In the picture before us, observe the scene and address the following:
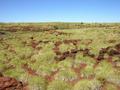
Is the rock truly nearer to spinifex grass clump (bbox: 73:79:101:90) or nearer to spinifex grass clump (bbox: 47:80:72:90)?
spinifex grass clump (bbox: 47:80:72:90)

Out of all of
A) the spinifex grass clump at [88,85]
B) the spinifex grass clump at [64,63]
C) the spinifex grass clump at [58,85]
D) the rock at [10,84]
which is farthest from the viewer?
the spinifex grass clump at [64,63]

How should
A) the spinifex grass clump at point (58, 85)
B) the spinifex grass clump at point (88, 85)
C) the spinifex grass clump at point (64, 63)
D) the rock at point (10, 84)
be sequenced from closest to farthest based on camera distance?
the spinifex grass clump at point (88, 85) → the rock at point (10, 84) → the spinifex grass clump at point (58, 85) → the spinifex grass clump at point (64, 63)

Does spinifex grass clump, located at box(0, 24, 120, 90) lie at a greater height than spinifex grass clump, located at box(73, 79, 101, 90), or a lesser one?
greater

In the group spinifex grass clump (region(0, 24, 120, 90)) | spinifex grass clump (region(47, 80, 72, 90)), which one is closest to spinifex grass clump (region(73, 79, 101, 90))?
spinifex grass clump (region(0, 24, 120, 90))

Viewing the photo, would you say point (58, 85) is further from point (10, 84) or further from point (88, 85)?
point (10, 84)

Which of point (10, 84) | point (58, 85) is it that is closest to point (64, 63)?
point (58, 85)

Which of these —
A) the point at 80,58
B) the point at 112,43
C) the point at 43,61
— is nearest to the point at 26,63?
the point at 43,61

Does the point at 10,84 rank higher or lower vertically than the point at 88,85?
higher

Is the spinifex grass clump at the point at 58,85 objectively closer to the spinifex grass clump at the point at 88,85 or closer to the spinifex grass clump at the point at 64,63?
the spinifex grass clump at the point at 64,63

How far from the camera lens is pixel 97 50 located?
4328cm

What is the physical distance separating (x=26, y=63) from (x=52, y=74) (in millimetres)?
6421

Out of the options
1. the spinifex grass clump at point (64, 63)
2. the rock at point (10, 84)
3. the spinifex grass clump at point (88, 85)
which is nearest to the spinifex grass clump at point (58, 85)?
the spinifex grass clump at point (64, 63)

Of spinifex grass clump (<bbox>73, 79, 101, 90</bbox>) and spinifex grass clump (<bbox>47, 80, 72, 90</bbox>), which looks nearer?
spinifex grass clump (<bbox>73, 79, 101, 90</bbox>)

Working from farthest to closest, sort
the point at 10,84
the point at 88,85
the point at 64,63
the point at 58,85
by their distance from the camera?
the point at 64,63, the point at 58,85, the point at 10,84, the point at 88,85
